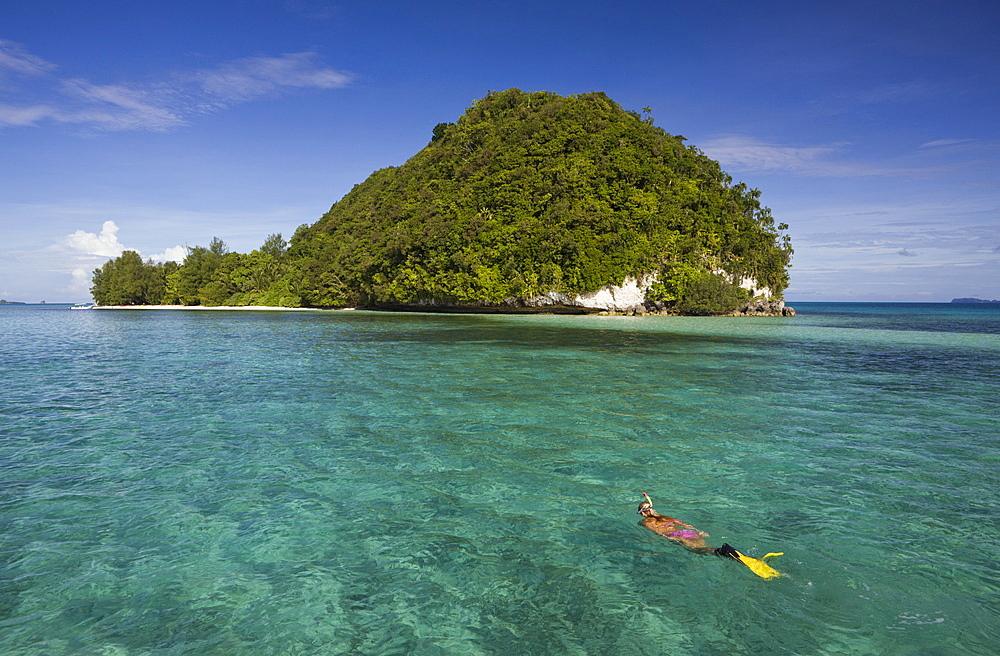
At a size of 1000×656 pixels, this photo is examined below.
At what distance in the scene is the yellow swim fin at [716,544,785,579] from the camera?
4805 millimetres

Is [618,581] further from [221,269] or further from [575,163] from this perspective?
[221,269]

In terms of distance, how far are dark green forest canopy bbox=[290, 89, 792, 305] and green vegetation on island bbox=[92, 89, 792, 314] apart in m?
0.23

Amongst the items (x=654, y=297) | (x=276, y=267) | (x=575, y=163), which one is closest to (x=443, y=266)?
(x=575, y=163)

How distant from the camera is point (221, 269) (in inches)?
4424

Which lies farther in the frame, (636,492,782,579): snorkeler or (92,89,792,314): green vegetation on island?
(92,89,792,314): green vegetation on island

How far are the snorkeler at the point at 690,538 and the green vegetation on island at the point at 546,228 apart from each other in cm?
6781

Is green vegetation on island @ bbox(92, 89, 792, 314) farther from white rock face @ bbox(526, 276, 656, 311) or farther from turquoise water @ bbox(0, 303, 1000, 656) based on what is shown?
turquoise water @ bbox(0, 303, 1000, 656)

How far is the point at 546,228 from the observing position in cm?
7681

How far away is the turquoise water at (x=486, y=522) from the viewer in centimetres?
401

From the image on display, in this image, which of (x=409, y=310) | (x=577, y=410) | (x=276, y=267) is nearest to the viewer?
(x=577, y=410)

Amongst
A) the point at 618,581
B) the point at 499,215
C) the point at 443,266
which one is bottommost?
the point at 618,581

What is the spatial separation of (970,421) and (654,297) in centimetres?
6587

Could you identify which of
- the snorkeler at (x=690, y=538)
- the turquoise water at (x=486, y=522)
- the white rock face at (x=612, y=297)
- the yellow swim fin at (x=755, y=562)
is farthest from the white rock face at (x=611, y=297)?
the yellow swim fin at (x=755, y=562)

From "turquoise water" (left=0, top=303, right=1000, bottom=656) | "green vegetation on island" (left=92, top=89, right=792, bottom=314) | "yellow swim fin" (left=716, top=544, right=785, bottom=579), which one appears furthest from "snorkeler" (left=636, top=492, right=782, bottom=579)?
"green vegetation on island" (left=92, top=89, right=792, bottom=314)
